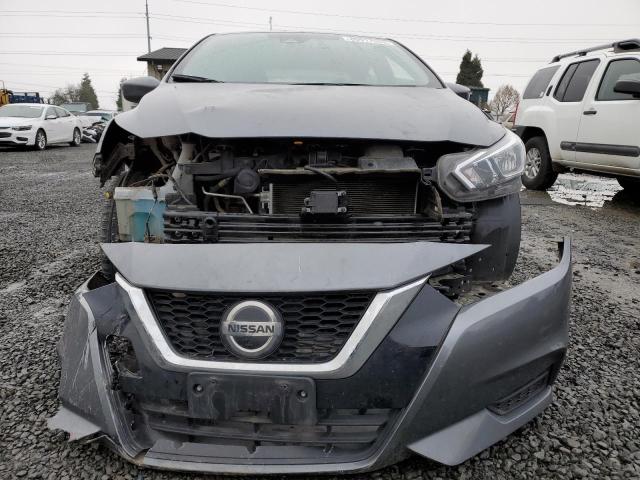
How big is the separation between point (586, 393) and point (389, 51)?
2213mm

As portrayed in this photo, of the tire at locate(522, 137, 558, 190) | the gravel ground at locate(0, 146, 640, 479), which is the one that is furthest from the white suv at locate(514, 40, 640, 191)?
the gravel ground at locate(0, 146, 640, 479)

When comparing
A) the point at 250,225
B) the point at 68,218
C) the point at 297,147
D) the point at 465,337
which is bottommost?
the point at 68,218

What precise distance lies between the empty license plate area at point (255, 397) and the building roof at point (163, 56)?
37215 mm

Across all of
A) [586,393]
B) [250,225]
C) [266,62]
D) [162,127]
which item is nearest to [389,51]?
[266,62]

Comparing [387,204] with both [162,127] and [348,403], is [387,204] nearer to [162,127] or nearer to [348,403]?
[348,403]

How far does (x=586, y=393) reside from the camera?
194cm

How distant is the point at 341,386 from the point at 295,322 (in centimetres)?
21

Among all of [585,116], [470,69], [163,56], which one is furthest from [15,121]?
[470,69]

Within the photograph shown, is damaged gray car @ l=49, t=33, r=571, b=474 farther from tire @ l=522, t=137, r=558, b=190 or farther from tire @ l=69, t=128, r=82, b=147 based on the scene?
tire @ l=69, t=128, r=82, b=147

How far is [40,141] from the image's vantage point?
49.3 feet

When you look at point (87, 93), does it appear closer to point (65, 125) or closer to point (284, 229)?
point (65, 125)

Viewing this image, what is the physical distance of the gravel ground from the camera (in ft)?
4.99

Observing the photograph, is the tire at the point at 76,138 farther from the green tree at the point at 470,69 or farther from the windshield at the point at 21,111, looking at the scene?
the green tree at the point at 470,69

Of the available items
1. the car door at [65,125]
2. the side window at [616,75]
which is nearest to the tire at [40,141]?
the car door at [65,125]
